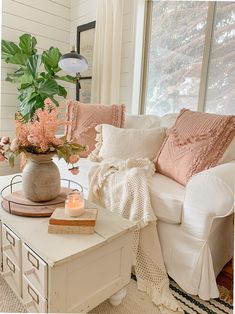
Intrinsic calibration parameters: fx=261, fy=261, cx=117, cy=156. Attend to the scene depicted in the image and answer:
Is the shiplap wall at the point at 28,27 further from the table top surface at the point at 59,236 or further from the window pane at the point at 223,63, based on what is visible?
the table top surface at the point at 59,236

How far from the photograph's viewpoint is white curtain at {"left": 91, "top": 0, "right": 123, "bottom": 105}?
2.81 metres

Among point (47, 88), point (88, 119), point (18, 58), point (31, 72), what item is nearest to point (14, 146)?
point (88, 119)

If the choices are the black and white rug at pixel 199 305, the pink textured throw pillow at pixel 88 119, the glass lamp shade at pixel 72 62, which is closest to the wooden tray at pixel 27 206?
the black and white rug at pixel 199 305

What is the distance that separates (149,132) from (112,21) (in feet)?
5.16

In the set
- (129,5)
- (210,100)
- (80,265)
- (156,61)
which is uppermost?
(129,5)

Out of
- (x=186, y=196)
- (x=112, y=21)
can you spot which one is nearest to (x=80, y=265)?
(x=186, y=196)

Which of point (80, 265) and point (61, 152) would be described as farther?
point (61, 152)

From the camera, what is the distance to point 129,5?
280 cm

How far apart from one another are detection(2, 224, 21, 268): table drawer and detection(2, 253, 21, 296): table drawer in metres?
0.02

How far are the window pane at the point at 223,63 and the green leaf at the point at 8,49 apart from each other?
2037 mm

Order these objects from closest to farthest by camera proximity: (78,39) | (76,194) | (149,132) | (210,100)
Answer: (76,194)
(149,132)
(210,100)
(78,39)

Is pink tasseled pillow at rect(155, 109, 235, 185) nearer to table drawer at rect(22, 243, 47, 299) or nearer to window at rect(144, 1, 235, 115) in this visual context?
window at rect(144, 1, 235, 115)

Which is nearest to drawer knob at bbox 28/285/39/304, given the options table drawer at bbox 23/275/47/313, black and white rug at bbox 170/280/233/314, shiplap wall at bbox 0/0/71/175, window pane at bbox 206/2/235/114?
table drawer at bbox 23/275/47/313

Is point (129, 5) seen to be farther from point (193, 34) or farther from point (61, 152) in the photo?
point (61, 152)
